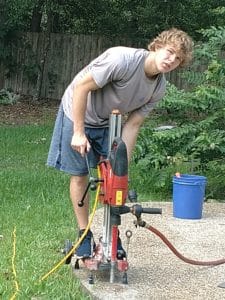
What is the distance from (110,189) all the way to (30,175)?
4395mm

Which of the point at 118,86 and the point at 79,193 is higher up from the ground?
the point at 118,86

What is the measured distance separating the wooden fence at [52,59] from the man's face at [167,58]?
14.5 m

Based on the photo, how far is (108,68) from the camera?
157 inches

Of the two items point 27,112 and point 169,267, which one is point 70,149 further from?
point 27,112

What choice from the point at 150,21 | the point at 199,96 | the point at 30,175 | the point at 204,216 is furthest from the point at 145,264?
the point at 150,21

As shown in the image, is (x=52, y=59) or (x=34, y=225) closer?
(x=34, y=225)

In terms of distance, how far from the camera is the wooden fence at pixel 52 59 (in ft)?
61.0

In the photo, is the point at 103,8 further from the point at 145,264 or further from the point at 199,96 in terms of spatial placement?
the point at 145,264

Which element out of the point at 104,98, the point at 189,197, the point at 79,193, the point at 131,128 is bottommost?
the point at 189,197

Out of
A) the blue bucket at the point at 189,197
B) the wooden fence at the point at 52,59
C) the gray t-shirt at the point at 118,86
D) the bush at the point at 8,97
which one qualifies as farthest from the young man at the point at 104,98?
the wooden fence at the point at 52,59

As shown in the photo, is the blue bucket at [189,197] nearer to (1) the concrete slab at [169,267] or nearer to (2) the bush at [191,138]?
(1) the concrete slab at [169,267]

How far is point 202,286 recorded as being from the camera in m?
4.25

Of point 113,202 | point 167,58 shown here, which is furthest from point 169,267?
point 167,58

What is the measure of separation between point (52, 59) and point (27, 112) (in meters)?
3.29
